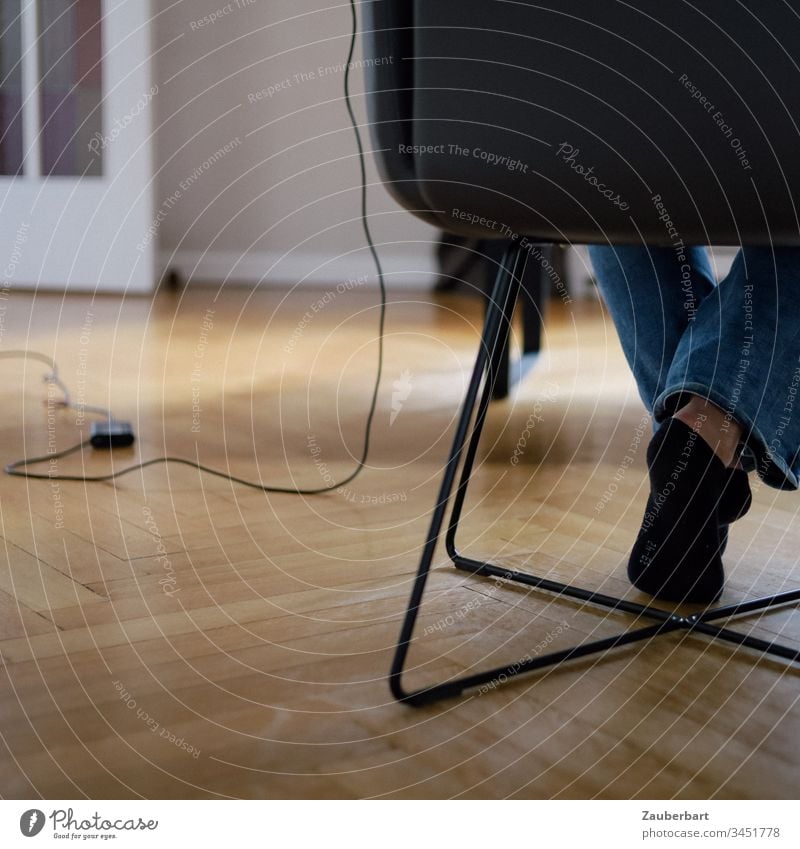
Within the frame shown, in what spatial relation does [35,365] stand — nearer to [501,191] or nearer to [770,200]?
[501,191]

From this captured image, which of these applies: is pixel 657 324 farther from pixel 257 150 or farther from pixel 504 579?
pixel 257 150

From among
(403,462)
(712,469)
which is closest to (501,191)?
(712,469)

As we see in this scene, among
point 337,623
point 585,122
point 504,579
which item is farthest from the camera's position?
point 504,579

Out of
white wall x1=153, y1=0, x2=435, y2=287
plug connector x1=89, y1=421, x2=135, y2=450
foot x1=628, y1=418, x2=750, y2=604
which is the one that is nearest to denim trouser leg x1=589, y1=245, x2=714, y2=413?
foot x1=628, y1=418, x2=750, y2=604

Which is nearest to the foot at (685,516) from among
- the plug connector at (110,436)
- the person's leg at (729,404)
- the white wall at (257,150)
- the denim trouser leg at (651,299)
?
the person's leg at (729,404)

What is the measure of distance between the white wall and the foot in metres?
2.34

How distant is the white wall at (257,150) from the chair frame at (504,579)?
2.31m

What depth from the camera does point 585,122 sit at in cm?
66

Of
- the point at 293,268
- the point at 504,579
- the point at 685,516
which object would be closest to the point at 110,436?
the point at 504,579

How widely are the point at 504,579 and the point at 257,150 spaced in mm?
2624

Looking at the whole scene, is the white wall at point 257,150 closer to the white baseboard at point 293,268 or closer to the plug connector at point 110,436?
the white baseboard at point 293,268

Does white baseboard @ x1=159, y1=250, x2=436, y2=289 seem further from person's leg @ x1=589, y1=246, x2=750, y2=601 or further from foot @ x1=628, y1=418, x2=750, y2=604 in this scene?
foot @ x1=628, y1=418, x2=750, y2=604

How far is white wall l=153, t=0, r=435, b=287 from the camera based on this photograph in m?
3.15
